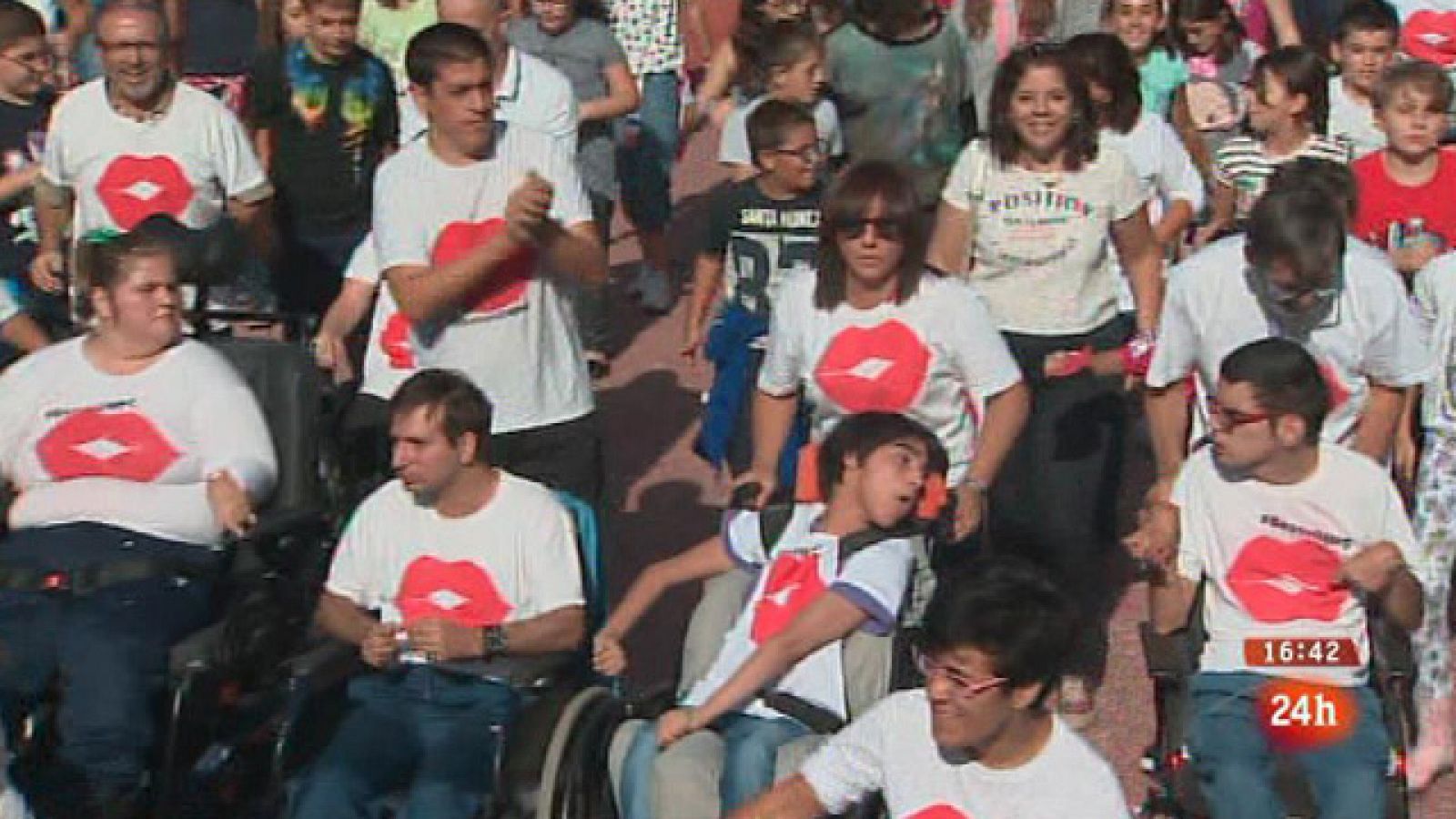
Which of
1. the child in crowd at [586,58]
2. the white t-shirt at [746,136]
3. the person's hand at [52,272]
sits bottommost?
the person's hand at [52,272]

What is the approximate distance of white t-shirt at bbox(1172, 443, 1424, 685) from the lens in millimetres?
6465

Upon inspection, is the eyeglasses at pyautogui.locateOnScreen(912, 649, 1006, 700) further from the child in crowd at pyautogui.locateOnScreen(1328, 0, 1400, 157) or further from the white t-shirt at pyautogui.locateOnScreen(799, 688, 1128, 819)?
the child in crowd at pyautogui.locateOnScreen(1328, 0, 1400, 157)

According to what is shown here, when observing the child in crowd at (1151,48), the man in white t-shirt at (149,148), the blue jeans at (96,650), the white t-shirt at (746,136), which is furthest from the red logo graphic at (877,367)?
the child in crowd at (1151,48)

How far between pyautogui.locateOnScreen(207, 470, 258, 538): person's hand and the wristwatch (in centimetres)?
69

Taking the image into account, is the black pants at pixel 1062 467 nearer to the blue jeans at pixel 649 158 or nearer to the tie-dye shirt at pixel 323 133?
the tie-dye shirt at pixel 323 133

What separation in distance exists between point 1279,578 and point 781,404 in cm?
138

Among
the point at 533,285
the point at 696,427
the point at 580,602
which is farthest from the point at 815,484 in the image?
the point at 696,427

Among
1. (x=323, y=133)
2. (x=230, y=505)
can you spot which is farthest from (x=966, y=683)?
(x=323, y=133)

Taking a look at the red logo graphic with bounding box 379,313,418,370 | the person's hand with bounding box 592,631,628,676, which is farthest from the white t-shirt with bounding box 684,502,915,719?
the red logo graphic with bounding box 379,313,418,370

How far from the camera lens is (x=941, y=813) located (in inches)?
212

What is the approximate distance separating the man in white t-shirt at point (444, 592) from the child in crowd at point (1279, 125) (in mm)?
2942

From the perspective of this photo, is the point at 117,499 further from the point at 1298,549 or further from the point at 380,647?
the point at 1298,549

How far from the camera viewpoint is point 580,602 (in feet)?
21.9

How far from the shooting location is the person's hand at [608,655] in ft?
21.6
